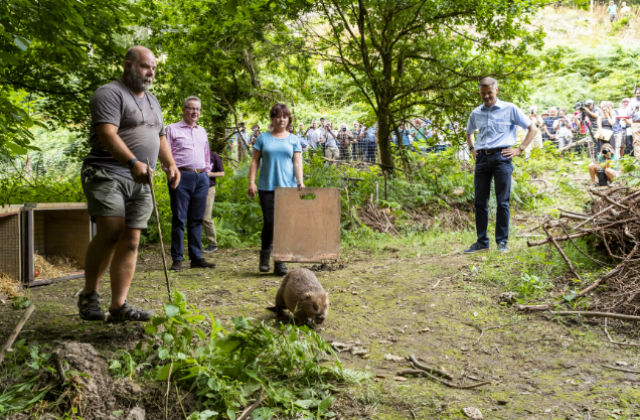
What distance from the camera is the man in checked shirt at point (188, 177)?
6863 mm

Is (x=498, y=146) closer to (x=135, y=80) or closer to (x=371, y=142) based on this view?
(x=135, y=80)

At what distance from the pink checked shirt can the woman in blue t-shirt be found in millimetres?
771

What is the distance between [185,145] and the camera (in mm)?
6957

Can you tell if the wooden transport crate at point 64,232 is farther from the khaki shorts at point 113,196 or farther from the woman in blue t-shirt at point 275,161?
the khaki shorts at point 113,196

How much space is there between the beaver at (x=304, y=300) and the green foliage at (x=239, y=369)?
876mm

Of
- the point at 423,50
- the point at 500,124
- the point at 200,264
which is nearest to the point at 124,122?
the point at 200,264

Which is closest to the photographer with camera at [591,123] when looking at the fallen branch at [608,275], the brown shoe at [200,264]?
the fallen branch at [608,275]

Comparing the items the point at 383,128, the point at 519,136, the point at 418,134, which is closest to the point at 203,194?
the point at 383,128

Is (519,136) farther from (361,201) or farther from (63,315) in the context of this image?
(63,315)

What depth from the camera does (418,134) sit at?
12.5m

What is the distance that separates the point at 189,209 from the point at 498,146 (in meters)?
4.27

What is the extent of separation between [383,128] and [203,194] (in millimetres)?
6083

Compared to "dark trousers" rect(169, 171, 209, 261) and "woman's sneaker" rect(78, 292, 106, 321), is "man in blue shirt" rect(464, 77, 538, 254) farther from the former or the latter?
"woman's sneaker" rect(78, 292, 106, 321)

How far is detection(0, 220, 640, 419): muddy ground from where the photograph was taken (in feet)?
10.8
